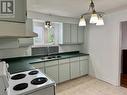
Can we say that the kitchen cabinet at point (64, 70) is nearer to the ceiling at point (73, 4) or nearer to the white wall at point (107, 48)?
the white wall at point (107, 48)

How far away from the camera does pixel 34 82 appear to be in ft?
5.08

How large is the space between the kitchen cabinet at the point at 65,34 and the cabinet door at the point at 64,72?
834 mm

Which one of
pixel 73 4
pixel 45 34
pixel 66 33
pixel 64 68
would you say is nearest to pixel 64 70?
pixel 64 68

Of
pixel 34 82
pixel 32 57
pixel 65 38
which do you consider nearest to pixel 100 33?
pixel 65 38

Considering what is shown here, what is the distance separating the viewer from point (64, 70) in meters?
3.60

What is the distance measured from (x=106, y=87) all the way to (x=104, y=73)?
564mm

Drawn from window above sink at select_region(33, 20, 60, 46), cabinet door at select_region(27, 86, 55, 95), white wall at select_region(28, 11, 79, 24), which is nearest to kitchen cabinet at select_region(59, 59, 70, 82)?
window above sink at select_region(33, 20, 60, 46)

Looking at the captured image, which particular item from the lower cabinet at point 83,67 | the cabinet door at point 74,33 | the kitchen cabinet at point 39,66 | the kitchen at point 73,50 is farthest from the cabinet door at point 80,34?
the kitchen cabinet at point 39,66

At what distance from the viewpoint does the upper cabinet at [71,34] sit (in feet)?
12.8

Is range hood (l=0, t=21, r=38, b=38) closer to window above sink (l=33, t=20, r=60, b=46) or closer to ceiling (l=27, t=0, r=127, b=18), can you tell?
ceiling (l=27, t=0, r=127, b=18)

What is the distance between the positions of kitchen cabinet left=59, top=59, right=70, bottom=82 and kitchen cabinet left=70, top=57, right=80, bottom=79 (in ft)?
0.59

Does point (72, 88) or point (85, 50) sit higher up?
point (85, 50)

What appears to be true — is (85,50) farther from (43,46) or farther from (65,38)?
(43,46)

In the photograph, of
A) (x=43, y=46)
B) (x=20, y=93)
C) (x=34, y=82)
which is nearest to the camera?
(x=20, y=93)
